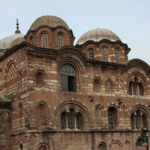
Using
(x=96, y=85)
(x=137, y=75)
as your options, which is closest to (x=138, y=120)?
(x=137, y=75)

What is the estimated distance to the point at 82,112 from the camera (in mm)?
26344

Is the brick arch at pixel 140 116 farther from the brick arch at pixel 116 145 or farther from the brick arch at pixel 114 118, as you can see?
the brick arch at pixel 116 145

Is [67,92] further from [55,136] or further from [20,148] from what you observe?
[20,148]

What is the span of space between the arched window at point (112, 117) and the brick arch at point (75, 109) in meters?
2.32

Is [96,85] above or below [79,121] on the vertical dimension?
above

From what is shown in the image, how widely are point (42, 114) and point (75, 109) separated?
Answer: 2900mm

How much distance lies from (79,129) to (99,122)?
1.88 m

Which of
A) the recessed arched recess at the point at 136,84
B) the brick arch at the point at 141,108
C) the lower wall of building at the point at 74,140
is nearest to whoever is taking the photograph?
the lower wall of building at the point at 74,140

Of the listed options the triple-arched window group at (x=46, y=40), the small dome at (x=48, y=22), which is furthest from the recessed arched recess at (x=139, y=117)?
the small dome at (x=48, y=22)

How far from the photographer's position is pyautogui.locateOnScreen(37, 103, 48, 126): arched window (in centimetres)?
2411

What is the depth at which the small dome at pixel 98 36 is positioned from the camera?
33.5 metres

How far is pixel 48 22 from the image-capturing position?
2962cm

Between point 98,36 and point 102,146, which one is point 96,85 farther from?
point 98,36

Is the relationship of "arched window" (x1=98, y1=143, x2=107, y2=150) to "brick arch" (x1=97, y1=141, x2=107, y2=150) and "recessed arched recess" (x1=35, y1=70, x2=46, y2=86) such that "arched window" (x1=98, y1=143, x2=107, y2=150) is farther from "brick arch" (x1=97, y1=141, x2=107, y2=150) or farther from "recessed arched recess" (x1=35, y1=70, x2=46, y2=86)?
"recessed arched recess" (x1=35, y1=70, x2=46, y2=86)
